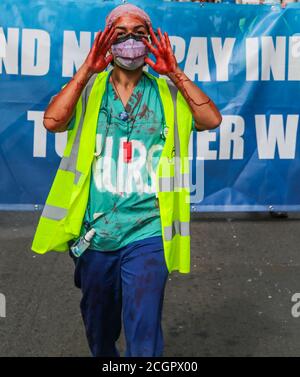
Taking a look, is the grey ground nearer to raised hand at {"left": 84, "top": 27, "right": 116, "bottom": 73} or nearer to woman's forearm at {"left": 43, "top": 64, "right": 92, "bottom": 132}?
woman's forearm at {"left": 43, "top": 64, "right": 92, "bottom": 132}

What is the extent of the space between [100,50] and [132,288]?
1.07m

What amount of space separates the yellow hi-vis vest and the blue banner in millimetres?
2523

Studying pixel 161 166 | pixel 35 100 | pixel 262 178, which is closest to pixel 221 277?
pixel 262 178

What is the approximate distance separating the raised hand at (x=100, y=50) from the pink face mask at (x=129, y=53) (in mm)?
47

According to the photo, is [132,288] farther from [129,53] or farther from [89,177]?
[129,53]

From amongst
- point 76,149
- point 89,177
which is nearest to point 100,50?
point 76,149

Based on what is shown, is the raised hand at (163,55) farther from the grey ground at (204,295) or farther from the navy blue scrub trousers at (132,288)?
the grey ground at (204,295)

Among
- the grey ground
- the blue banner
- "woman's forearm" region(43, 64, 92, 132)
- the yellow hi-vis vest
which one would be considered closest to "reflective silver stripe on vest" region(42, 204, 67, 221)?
the yellow hi-vis vest

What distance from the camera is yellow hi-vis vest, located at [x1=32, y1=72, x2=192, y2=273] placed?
3328mm

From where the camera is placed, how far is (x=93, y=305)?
345 cm

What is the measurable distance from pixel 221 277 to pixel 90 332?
85.8 inches

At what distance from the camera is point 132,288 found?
10.8 feet
